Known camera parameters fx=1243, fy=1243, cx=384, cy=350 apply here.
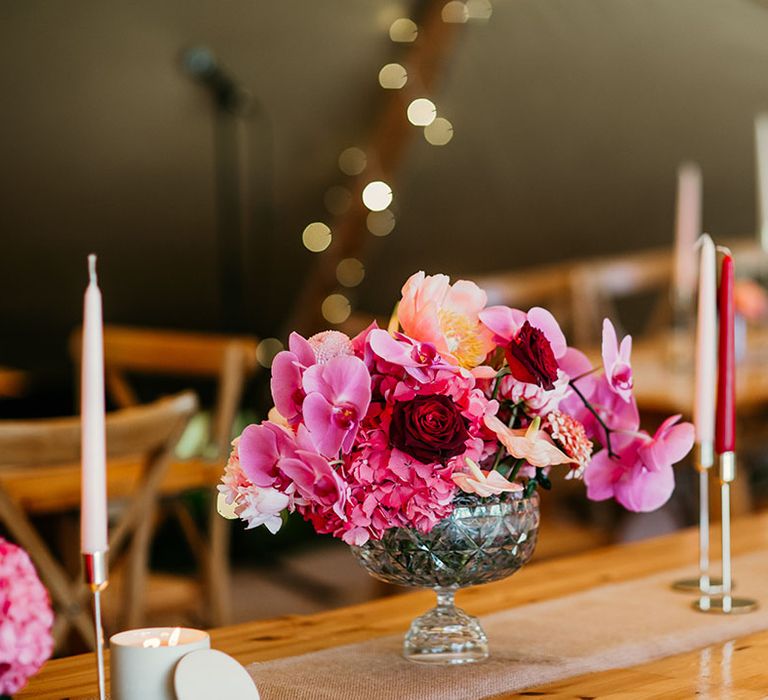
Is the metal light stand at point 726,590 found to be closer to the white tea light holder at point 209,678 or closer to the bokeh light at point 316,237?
the white tea light holder at point 209,678

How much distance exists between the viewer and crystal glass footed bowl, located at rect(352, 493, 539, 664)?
1.07 m

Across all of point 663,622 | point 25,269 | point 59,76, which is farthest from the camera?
point 25,269

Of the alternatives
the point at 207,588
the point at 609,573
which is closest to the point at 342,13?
the point at 207,588

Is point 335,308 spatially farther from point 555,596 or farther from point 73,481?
point 555,596

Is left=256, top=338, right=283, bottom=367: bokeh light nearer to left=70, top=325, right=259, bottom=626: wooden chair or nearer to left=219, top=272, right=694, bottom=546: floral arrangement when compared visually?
left=70, top=325, right=259, bottom=626: wooden chair

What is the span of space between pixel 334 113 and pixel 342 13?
0.43 meters

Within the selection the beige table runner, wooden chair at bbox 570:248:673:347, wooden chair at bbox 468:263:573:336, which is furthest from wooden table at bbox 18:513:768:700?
wooden chair at bbox 570:248:673:347

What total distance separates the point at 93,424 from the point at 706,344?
2.15 ft

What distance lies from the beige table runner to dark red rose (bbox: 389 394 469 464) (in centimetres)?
22

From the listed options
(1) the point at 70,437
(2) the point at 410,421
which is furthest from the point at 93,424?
(1) the point at 70,437

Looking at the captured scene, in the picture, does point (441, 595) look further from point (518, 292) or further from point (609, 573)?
point (518, 292)

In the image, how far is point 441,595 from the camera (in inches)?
45.8

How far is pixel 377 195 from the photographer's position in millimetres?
4262

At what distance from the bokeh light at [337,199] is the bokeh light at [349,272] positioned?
189 mm
